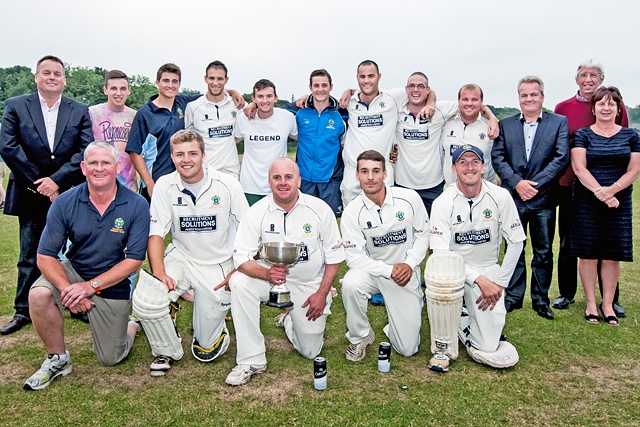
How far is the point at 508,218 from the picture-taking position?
13.9 feet

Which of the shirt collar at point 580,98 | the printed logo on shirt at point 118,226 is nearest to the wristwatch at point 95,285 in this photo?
the printed logo on shirt at point 118,226

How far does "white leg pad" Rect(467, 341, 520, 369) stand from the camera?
3.81 metres

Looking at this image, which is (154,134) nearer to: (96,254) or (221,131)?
(221,131)

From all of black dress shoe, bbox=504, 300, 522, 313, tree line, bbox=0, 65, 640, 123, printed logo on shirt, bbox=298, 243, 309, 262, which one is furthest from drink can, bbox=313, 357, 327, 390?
tree line, bbox=0, 65, 640, 123

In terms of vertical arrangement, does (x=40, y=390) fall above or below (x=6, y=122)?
below

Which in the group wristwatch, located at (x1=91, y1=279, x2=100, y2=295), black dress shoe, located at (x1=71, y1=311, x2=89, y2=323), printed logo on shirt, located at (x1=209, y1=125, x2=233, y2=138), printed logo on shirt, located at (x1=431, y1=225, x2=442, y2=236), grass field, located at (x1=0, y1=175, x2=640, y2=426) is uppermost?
printed logo on shirt, located at (x1=209, y1=125, x2=233, y2=138)

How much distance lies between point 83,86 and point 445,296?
173ft

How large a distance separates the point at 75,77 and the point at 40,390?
56.0 m

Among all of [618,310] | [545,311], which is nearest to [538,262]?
[545,311]

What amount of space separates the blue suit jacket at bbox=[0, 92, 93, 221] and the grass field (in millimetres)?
1134

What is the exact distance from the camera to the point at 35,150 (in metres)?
4.61

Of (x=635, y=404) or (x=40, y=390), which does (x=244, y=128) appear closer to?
(x=40, y=390)

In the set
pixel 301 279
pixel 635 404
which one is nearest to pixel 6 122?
pixel 301 279

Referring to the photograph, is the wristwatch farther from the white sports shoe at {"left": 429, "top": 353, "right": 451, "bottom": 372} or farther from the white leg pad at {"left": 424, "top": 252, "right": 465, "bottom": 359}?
the white sports shoe at {"left": 429, "top": 353, "right": 451, "bottom": 372}
